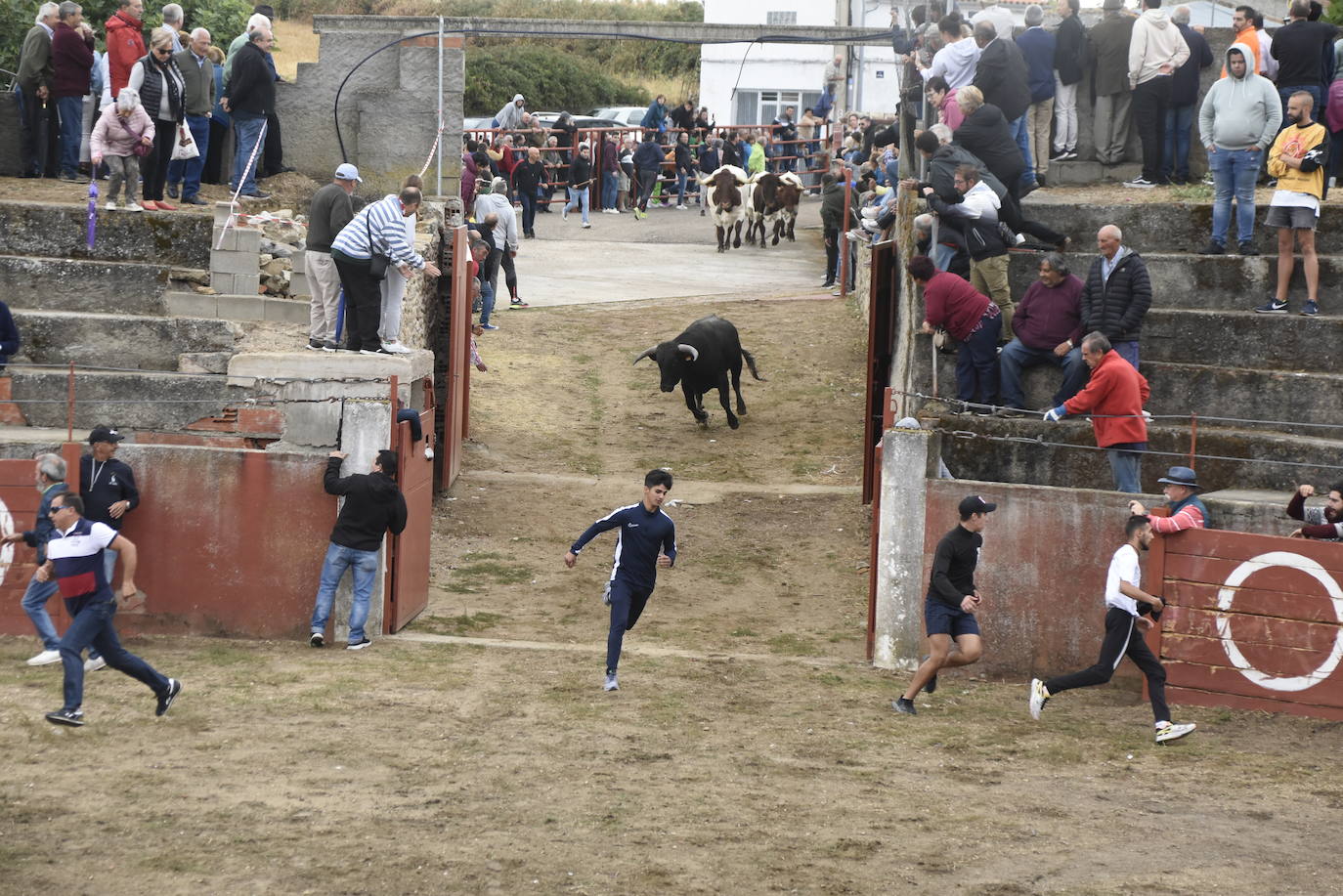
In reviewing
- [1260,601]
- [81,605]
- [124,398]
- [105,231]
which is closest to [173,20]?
[105,231]

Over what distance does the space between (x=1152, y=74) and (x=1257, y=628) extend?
8674 millimetres

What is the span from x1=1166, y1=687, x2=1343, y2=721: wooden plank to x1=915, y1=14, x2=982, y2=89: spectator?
8.02 metres

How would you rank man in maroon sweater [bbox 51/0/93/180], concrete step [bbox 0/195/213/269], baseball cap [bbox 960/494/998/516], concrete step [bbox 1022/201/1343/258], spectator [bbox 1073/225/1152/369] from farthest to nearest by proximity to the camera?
man in maroon sweater [bbox 51/0/93/180]
concrete step [bbox 1022/201/1343/258]
concrete step [bbox 0/195/213/269]
spectator [bbox 1073/225/1152/369]
baseball cap [bbox 960/494/998/516]

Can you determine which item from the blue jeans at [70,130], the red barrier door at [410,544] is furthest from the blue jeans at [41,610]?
the blue jeans at [70,130]

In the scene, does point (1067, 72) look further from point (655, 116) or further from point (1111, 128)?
point (655, 116)

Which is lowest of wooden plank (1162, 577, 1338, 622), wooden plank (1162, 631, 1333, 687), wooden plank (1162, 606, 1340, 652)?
wooden plank (1162, 631, 1333, 687)

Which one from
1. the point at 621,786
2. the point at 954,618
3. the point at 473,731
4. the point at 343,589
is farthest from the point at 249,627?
the point at 954,618

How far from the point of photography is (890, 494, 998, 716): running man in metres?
10.7

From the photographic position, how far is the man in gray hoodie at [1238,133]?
15.3 meters

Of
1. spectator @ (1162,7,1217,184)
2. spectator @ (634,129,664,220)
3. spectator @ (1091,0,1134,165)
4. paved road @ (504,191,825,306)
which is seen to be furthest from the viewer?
spectator @ (634,129,664,220)

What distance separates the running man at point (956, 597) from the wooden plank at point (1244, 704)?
1810mm

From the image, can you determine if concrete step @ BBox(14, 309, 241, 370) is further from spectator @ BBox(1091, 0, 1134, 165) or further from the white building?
the white building

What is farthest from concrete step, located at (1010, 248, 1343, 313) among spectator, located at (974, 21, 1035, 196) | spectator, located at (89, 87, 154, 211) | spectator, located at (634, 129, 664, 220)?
spectator, located at (634, 129, 664, 220)

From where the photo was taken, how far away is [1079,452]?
1443cm
